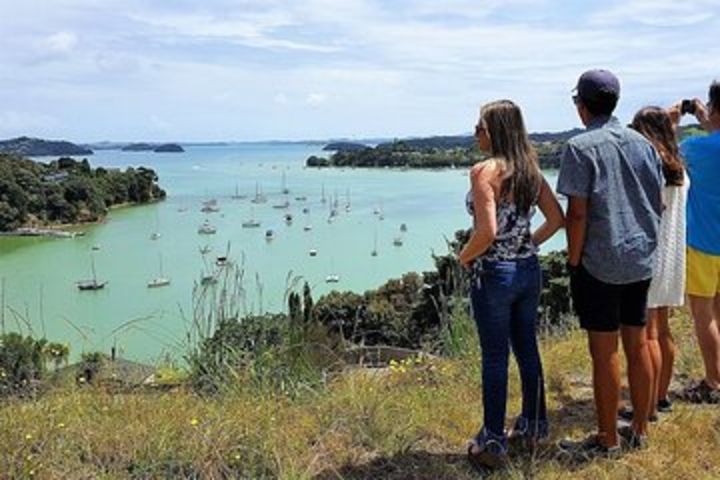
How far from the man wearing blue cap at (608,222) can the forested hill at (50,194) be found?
236 feet

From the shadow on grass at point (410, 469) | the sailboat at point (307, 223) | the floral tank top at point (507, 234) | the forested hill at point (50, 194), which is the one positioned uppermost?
the floral tank top at point (507, 234)

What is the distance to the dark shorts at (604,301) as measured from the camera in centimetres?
291

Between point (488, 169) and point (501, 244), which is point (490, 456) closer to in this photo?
point (501, 244)

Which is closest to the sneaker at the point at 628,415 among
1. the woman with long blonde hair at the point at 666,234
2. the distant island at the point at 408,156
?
the woman with long blonde hair at the point at 666,234


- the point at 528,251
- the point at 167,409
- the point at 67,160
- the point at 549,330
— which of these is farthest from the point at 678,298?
the point at 67,160

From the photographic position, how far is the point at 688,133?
3812mm

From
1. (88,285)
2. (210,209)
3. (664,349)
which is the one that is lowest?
(88,285)

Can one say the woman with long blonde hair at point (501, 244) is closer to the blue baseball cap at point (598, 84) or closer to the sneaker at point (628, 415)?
the blue baseball cap at point (598, 84)

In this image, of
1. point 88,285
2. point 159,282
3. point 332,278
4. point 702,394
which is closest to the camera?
point 702,394

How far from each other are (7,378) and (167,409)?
5.34 feet

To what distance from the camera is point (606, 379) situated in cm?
299

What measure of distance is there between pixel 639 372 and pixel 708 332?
739 mm

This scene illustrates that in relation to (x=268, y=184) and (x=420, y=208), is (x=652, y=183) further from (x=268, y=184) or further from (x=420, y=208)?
(x=268, y=184)

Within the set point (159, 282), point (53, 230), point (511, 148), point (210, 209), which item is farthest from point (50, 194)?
point (511, 148)
